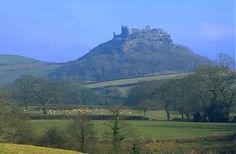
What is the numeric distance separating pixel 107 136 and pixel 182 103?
33.0m

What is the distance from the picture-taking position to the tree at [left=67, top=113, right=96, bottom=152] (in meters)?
58.4

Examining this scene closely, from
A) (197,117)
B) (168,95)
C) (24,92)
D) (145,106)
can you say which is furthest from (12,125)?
(24,92)

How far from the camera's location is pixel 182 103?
93.5m

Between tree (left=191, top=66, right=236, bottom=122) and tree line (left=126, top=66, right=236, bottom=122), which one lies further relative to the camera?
tree line (left=126, top=66, right=236, bottom=122)

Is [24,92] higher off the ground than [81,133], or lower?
higher

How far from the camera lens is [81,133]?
60094 millimetres

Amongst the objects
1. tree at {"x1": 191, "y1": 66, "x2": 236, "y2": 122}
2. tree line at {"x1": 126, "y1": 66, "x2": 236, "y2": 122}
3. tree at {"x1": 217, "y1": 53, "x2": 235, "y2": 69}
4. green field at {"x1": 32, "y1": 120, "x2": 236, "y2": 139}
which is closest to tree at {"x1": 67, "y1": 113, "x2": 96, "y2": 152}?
green field at {"x1": 32, "y1": 120, "x2": 236, "y2": 139}

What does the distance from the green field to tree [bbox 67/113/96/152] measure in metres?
3.79

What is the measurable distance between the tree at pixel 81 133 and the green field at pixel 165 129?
12.4 ft

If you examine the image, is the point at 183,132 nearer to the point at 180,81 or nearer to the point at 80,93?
the point at 180,81

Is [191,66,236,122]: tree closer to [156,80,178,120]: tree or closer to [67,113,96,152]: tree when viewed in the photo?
[156,80,178,120]: tree

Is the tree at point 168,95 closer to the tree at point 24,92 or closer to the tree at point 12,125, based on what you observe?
the tree at point 24,92

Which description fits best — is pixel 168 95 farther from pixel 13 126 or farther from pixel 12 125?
pixel 13 126

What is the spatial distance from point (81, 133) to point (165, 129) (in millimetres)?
19520
